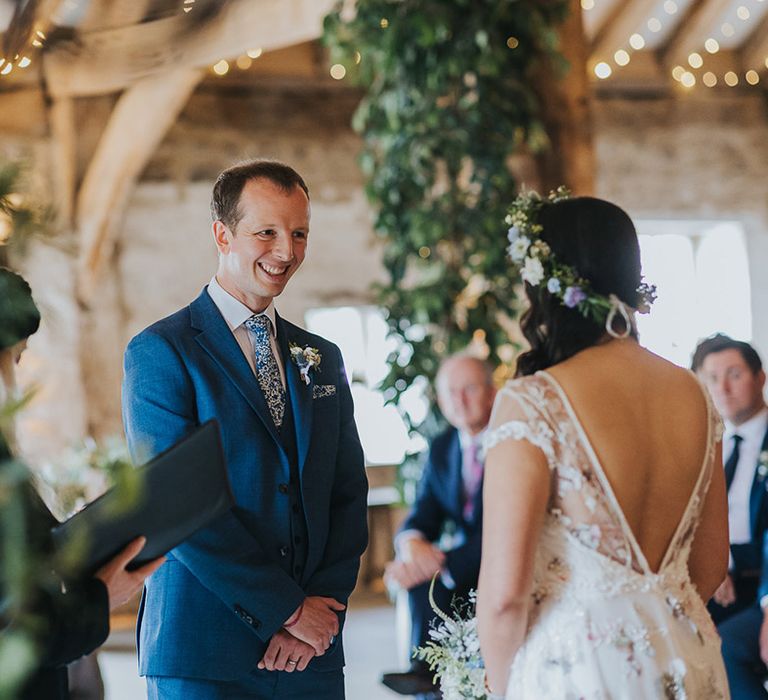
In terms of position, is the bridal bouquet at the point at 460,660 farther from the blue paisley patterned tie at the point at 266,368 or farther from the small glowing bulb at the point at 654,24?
the small glowing bulb at the point at 654,24

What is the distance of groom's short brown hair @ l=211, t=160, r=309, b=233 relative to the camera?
7.41 ft

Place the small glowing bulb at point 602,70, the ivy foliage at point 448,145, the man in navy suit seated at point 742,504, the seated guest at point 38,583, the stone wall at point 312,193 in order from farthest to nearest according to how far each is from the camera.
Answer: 1. the small glowing bulb at point 602,70
2. the stone wall at point 312,193
3. the ivy foliage at point 448,145
4. the man in navy suit seated at point 742,504
5. the seated guest at point 38,583

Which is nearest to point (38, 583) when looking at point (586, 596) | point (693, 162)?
point (586, 596)

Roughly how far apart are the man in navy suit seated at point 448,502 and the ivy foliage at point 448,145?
0.70 meters

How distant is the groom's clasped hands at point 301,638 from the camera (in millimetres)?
2145

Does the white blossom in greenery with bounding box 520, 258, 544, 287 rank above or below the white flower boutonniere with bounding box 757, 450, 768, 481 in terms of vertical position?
above

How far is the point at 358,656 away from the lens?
21.9 ft

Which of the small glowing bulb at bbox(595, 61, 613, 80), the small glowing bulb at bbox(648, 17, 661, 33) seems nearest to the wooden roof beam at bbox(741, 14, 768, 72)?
the small glowing bulb at bbox(648, 17, 661, 33)

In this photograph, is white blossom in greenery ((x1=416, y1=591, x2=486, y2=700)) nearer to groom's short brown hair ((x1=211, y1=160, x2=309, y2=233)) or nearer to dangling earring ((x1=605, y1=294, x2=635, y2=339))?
dangling earring ((x1=605, y1=294, x2=635, y2=339))

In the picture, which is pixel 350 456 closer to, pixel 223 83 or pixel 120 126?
pixel 120 126

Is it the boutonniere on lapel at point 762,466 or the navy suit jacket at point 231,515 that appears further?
the boutonniere on lapel at point 762,466

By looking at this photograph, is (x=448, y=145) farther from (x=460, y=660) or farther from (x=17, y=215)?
(x=17, y=215)

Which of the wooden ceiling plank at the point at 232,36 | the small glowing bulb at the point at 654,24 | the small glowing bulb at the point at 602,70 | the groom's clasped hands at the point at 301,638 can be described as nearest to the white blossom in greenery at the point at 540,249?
the groom's clasped hands at the point at 301,638

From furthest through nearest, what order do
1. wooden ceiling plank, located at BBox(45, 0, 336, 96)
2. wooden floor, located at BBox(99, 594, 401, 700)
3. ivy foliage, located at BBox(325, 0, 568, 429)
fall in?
wooden ceiling plank, located at BBox(45, 0, 336, 96) → wooden floor, located at BBox(99, 594, 401, 700) → ivy foliage, located at BBox(325, 0, 568, 429)
